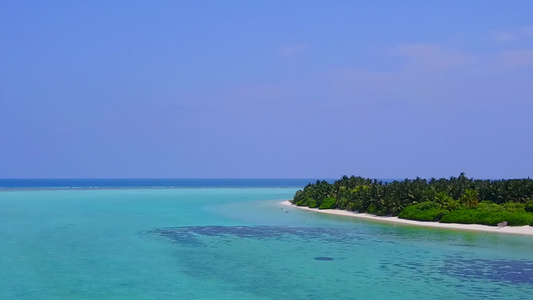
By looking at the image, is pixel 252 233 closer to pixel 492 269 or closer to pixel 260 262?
pixel 260 262

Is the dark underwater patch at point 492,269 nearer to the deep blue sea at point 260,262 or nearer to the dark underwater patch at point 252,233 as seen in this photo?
the deep blue sea at point 260,262

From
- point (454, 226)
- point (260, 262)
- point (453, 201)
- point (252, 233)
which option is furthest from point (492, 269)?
point (453, 201)

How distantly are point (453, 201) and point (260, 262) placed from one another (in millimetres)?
31223

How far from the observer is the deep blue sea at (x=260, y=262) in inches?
952

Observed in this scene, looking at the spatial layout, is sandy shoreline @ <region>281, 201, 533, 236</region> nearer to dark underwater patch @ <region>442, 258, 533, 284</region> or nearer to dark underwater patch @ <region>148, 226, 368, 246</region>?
dark underwater patch @ <region>148, 226, 368, 246</region>

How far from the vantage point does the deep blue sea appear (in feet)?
79.4

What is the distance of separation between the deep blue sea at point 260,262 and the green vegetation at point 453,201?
18.1 feet

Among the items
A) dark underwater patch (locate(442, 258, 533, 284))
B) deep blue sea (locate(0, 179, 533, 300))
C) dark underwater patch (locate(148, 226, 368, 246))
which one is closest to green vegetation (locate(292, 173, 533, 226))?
deep blue sea (locate(0, 179, 533, 300))

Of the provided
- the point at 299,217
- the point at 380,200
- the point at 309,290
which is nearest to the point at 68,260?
the point at 309,290

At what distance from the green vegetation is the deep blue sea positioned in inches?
217

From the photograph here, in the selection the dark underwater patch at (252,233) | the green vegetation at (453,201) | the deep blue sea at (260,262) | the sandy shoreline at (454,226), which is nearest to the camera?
the deep blue sea at (260,262)

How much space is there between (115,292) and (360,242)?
71.5 feet

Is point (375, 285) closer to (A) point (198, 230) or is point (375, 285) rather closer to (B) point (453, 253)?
(B) point (453, 253)

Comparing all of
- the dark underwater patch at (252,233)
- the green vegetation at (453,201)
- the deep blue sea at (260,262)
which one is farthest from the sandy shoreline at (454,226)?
the dark underwater patch at (252,233)
